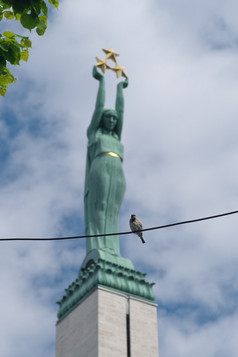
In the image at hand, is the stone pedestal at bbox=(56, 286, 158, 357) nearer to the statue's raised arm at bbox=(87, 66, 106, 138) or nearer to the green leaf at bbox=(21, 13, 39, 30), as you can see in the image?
the statue's raised arm at bbox=(87, 66, 106, 138)

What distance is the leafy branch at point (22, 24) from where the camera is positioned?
25.4 ft

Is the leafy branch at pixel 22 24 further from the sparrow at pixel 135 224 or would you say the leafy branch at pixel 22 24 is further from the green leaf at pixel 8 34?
the sparrow at pixel 135 224

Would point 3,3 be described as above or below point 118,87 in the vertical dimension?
below

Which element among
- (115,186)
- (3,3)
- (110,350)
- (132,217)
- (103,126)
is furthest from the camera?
(103,126)

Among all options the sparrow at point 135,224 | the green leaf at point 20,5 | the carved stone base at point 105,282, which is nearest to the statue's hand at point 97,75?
the carved stone base at point 105,282

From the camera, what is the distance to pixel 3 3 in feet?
26.2

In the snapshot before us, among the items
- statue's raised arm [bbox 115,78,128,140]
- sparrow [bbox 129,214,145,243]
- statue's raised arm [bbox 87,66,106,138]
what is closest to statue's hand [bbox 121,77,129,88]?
statue's raised arm [bbox 115,78,128,140]

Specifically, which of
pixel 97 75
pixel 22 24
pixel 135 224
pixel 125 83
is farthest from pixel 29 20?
pixel 125 83

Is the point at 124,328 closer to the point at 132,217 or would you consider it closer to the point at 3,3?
the point at 132,217

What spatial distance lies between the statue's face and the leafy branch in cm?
2934

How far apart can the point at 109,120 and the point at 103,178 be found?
3.71 metres

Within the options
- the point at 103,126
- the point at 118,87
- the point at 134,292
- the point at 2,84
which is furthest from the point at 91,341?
the point at 2,84

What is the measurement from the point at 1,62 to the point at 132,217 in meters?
8.43

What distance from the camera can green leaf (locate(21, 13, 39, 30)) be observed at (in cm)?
779
